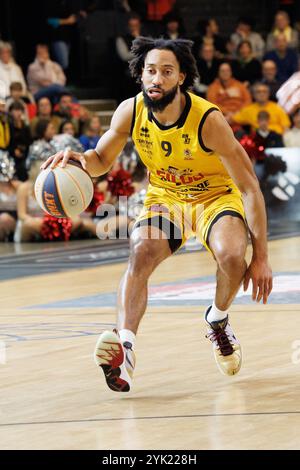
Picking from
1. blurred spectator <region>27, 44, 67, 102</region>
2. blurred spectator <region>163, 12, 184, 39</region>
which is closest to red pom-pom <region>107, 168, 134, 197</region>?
blurred spectator <region>27, 44, 67, 102</region>

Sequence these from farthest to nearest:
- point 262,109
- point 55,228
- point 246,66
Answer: point 246,66 → point 262,109 → point 55,228

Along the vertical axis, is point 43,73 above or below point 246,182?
below

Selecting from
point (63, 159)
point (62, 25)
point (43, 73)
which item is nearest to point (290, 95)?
point (63, 159)

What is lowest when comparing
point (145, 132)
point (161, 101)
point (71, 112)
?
point (71, 112)

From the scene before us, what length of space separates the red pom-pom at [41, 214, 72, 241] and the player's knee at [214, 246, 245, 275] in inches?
341

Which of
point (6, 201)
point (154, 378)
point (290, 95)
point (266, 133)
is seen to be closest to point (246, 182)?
point (290, 95)

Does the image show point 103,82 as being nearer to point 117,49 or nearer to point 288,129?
point 117,49

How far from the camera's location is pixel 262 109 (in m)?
17.5

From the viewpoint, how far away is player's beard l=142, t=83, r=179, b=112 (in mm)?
5910

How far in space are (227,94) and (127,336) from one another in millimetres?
12810

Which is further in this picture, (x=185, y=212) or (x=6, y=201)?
(x=6, y=201)

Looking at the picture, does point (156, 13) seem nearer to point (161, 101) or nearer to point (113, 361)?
point (161, 101)

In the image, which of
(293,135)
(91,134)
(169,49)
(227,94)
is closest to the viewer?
(169,49)

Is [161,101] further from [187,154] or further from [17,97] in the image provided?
[17,97]
